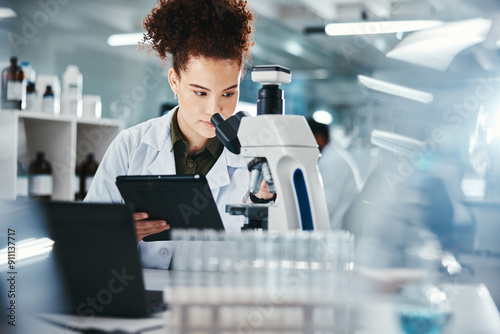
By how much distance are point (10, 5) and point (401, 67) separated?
6.34 m

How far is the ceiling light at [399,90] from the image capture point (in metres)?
7.51

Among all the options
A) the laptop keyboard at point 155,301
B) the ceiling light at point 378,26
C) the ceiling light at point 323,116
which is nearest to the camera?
the laptop keyboard at point 155,301

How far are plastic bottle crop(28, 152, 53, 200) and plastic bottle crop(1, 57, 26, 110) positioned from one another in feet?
1.02

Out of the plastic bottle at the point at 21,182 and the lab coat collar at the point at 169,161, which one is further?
the plastic bottle at the point at 21,182

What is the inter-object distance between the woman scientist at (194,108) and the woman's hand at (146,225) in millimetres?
622

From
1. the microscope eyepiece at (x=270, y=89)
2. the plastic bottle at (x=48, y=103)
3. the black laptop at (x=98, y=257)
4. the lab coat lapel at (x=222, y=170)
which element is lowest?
the black laptop at (x=98, y=257)

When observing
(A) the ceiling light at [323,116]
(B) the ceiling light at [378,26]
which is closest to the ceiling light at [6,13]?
(B) the ceiling light at [378,26]

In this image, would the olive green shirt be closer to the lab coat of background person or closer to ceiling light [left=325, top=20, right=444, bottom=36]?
the lab coat of background person

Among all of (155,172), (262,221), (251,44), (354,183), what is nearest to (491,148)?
(354,183)

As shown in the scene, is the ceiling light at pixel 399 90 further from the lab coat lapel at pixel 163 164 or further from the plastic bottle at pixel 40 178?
the lab coat lapel at pixel 163 164

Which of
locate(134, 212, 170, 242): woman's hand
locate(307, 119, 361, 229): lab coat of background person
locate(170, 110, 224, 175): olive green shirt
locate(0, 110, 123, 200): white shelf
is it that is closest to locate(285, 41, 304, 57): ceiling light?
locate(307, 119, 361, 229): lab coat of background person

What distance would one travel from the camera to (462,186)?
586 cm

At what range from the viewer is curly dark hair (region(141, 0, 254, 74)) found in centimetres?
198

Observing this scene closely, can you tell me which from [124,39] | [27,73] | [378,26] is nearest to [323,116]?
[378,26]
